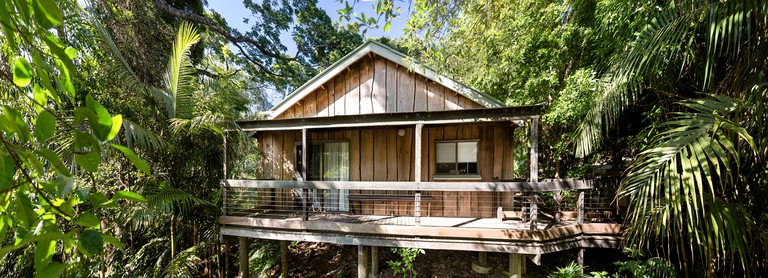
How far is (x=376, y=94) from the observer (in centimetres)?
620

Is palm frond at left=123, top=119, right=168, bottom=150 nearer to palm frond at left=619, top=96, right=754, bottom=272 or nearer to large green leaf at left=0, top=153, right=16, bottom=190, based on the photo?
large green leaf at left=0, top=153, right=16, bottom=190

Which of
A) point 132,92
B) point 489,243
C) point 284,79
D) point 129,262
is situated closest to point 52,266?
point 489,243

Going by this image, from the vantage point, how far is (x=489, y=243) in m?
4.70

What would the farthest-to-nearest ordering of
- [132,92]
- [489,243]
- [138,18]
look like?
[138,18] < [132,92] < [489,243]

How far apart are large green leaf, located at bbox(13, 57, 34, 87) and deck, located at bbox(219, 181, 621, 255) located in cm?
434

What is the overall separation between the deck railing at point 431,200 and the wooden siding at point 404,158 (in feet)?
0.08

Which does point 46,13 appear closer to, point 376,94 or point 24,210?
point 24,210

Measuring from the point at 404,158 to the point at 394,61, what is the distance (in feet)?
7.03

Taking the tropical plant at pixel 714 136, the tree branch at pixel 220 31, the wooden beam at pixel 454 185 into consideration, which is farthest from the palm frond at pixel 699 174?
the tree branch at pixel 220 31

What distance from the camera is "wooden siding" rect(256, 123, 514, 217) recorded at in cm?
589

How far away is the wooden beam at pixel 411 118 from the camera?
473 cm

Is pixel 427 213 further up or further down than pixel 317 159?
further down

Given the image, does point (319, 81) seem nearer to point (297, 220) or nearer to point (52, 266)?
point (297, 220)

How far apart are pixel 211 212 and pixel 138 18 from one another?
462 cm
